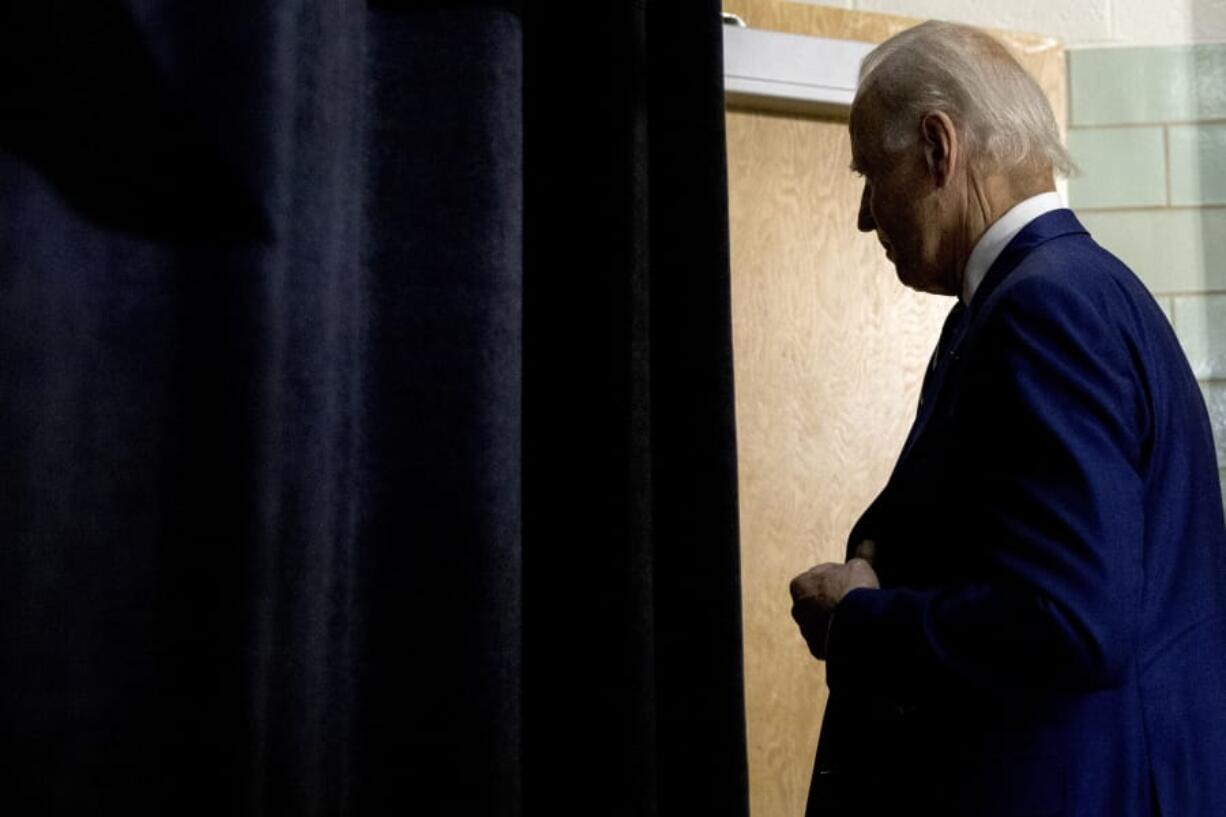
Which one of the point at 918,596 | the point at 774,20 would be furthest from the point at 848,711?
the point at 774,20

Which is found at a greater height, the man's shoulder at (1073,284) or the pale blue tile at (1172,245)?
the pale blue tile at (1172,245)

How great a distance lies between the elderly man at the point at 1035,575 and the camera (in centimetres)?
77

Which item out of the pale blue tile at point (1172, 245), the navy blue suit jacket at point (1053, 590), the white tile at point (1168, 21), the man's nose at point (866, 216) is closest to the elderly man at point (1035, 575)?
the navy blue suit jacket at point (1053, 590)

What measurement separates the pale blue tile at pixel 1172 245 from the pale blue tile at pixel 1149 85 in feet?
0.53

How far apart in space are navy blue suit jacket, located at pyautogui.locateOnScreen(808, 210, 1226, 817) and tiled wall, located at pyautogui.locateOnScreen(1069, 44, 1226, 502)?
4.13 ft

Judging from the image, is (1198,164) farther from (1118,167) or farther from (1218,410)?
(1218,410)

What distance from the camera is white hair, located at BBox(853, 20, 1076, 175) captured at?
0.95 m

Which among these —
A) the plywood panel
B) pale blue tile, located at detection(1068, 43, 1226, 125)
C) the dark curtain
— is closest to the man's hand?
the dark curtain

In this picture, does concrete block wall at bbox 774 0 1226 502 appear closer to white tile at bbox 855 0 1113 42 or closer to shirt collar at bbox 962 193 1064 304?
white tile at bbox 855 0 1113 42

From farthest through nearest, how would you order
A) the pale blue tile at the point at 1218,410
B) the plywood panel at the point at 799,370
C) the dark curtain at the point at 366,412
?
the pale blue tile at the point at 1218,410, the plywood panel at the point at 799,370, the dark curtain at the point at 366,412

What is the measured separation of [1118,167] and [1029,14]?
0.98 ft

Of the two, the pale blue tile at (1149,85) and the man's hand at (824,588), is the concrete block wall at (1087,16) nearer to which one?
the pale blue tile at (1149,85)

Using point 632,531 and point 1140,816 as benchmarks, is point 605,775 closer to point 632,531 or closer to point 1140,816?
point 632,531

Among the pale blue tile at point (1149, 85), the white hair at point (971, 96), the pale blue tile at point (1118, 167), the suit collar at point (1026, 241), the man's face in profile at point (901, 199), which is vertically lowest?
the suit collar at point (1026, 241)
